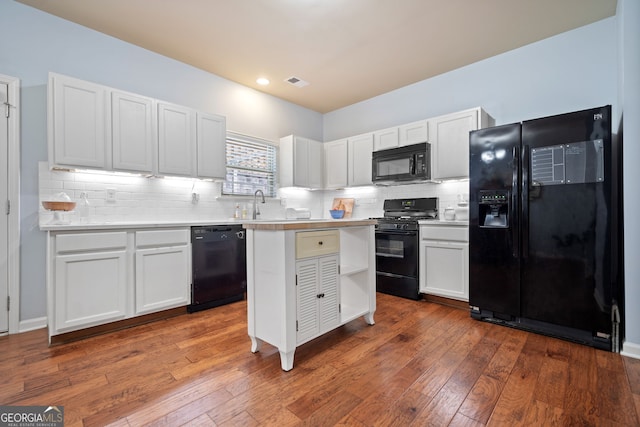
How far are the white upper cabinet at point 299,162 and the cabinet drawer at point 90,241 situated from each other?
8.07 ft

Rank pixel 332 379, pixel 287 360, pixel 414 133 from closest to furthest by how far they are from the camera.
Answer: pixel 332 379 < pixel 287 360 < pixel 414 133

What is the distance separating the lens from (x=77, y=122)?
2.64 meters

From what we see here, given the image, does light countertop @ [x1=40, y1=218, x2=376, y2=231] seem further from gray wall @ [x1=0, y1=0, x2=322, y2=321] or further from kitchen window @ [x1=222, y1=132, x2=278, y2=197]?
kitchen window @ [x1=222, y1=132, x2=278, y2=197]

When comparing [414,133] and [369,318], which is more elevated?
[414,133]

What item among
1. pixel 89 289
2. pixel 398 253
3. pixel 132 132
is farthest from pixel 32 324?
pixel 398 253

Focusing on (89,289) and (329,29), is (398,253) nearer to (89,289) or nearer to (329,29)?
(329,29)

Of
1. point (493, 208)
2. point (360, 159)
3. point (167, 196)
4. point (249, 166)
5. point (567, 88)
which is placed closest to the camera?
point (493, 208)

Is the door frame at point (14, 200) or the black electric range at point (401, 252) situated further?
the black electric range at point (401, 252)

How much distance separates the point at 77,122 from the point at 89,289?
1.48 m

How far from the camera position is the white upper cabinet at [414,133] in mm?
3773

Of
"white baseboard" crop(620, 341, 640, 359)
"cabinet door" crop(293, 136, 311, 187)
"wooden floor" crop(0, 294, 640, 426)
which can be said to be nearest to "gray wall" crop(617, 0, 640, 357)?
"white baseboard" crop(620, 341, 640, 359)

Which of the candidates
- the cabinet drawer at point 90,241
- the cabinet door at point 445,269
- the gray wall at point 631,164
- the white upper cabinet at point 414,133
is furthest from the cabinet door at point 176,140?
the gray wall at point 631,164

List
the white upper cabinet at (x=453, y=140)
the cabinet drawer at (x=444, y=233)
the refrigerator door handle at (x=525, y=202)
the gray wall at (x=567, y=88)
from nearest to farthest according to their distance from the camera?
the gray wall at (x=567, y=88) < the refrigerator door handle at (x=525, y=202) < the cabinet drawer at (x=444, y=233) < the white upper cabinet at (x=453, y=140)

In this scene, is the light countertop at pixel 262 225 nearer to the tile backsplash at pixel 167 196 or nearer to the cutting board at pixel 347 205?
the tile backsplash at pixel 167 196
